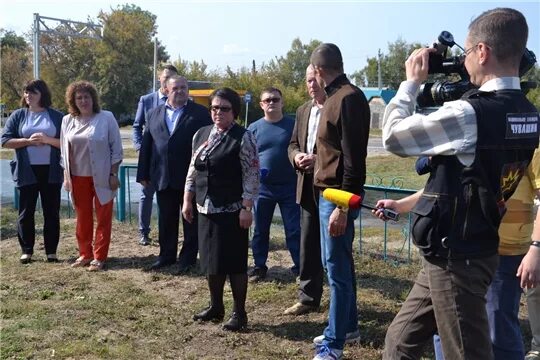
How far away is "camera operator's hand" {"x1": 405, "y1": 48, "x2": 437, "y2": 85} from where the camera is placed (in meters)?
2.50

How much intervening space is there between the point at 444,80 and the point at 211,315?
280 centimetres

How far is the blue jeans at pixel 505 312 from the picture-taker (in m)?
2.89

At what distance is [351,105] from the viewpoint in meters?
3.68

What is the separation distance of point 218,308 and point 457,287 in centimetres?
257

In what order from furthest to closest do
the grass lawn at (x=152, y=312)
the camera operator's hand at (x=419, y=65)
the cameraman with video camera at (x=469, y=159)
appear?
the grass lawn at (x=152, y=312)
the camera operator's hand at (x=419, y=65)
the cameraman with video camera at (x=469, y=159)

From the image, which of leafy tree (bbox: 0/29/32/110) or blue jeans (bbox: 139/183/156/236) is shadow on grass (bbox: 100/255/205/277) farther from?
leafy tree (bbox: 0/29/32/110)

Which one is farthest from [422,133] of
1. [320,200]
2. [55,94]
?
[55,94]

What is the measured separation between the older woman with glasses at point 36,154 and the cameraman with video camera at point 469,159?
4.69m

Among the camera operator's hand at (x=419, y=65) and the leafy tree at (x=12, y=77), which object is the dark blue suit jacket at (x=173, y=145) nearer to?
the camera operator's hand at (x=419, y=65)

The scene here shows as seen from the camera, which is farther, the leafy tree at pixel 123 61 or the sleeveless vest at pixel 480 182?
the leafy tree at pixel 123 61

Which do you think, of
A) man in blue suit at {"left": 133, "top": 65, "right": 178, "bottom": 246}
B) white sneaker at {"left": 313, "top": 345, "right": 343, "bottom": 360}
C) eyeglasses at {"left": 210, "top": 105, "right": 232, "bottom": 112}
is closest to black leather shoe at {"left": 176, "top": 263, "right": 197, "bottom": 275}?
man in blue suit at {"left": 133, "top": 65, "right": 178, "bottom": 246}

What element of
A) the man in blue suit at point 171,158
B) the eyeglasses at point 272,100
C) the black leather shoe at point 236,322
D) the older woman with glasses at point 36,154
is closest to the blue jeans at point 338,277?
the black leather shoe at point 236,322

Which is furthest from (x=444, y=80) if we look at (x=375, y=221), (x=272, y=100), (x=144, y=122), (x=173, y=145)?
(x=375, y=221)

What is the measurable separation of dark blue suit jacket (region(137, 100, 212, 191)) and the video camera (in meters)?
3.80
